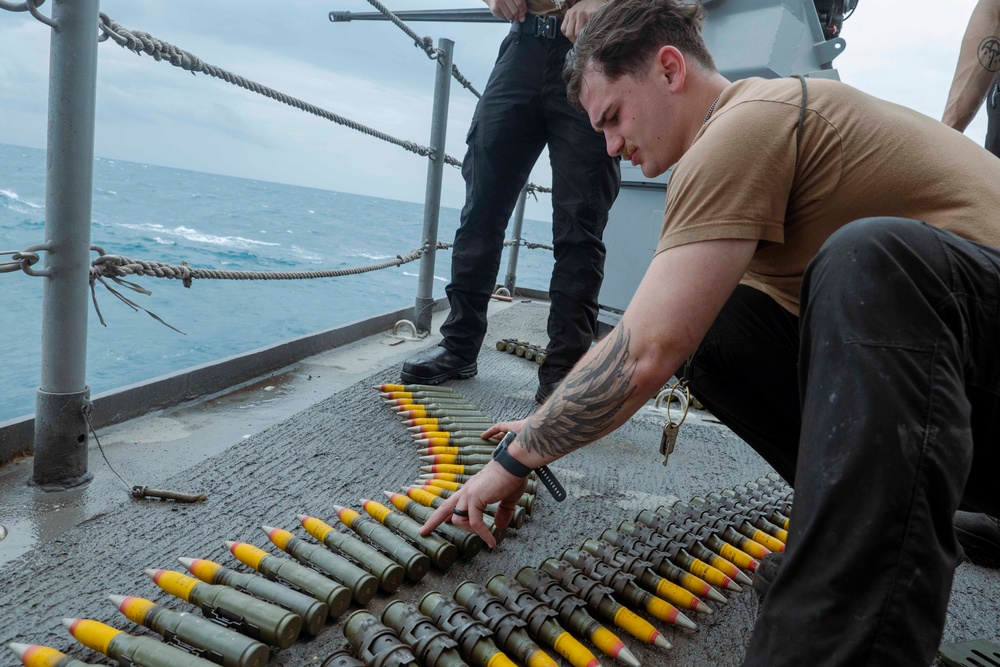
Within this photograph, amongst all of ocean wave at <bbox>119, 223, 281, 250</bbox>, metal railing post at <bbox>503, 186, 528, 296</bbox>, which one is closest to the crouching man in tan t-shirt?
metal railing post at <bbox>503, 186, 528, 296</bbox>

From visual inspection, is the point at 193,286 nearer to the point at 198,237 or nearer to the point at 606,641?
the point at 606,641

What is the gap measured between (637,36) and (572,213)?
1642 mm

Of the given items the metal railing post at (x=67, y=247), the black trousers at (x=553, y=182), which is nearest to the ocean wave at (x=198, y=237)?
the black trousers at (x=553, y=182)

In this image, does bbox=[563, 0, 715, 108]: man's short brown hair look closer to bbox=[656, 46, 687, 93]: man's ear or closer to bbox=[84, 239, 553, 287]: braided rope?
bbox=[656, 46, 687, 93]: man's ear

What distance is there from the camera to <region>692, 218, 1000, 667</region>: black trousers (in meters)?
0.92

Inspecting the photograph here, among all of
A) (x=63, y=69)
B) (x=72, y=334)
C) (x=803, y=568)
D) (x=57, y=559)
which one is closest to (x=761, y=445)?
(x=803, y=568)

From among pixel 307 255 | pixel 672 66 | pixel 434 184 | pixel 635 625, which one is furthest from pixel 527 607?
pixel 307 255

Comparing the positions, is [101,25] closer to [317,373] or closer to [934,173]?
[317,373]

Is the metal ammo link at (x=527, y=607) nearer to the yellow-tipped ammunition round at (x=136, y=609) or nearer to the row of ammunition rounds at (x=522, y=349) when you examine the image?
the yellow-tipped ammunition round at (x=136, y=609)

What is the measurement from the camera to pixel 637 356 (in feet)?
4.40

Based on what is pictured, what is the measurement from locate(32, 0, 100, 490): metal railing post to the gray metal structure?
3847mm

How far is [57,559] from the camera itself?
5.46 ft

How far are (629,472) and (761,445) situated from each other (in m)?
0.91

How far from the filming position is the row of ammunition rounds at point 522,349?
4.57 meters
